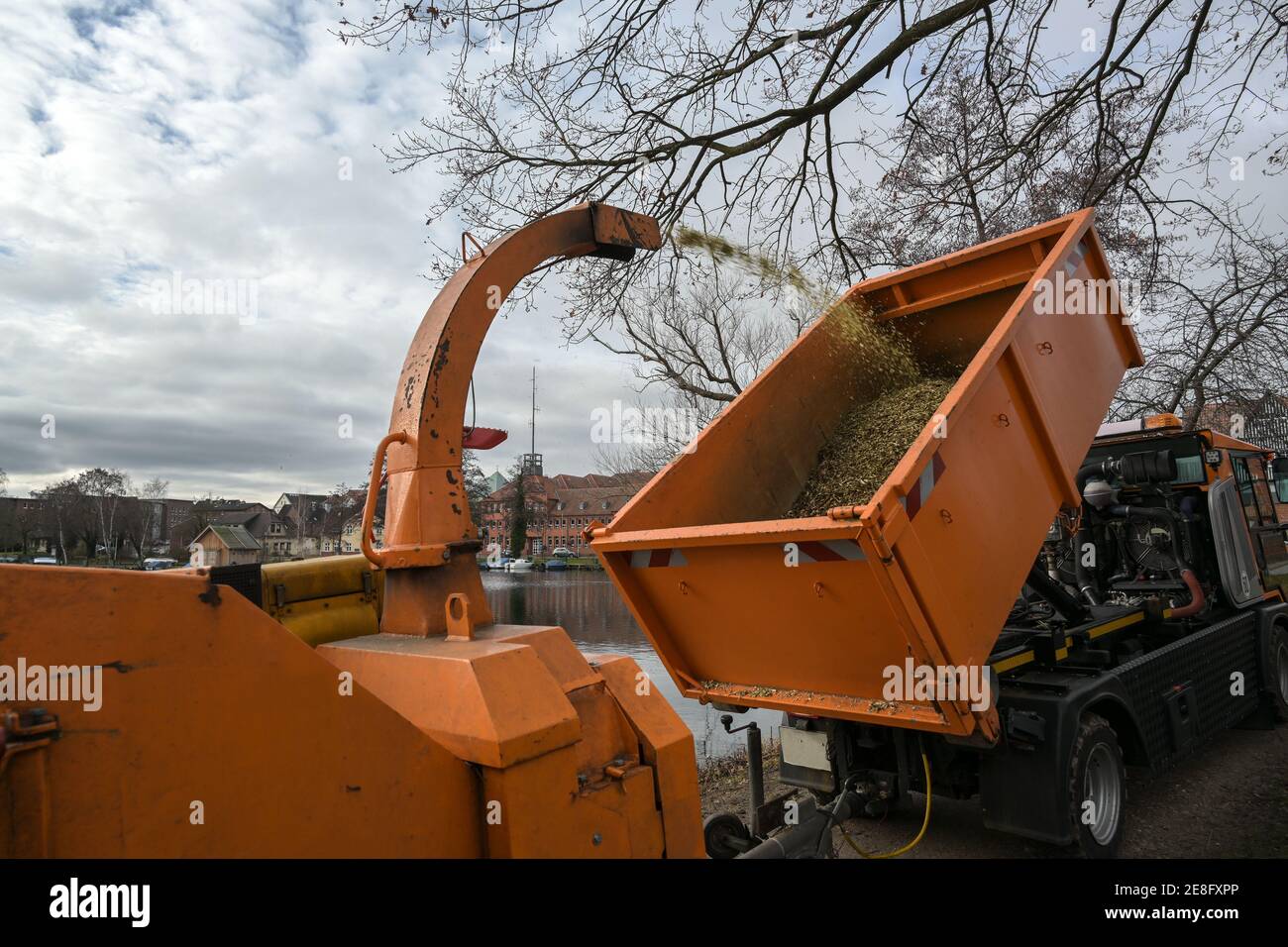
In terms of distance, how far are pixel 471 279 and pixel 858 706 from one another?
2.51 m

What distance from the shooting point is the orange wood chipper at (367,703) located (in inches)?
63.6

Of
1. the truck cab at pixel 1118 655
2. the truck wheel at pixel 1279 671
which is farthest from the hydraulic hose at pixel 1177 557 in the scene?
the truck wheel at pixel 1279 671

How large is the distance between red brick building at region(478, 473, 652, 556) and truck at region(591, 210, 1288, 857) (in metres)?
45.7

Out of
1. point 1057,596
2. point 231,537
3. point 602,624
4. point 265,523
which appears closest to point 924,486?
point 1057,596

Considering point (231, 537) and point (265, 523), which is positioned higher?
point (265, 523)

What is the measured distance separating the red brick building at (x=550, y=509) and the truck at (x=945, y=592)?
45.7 metres

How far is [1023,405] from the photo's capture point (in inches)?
156

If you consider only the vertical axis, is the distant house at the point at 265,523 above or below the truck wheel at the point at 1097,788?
above

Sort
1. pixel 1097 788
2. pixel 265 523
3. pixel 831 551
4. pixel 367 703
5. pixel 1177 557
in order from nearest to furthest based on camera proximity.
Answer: pixel 367 703
pixel 831 551
pixel 1097 788
pixel 1177 557
pixel 265 523

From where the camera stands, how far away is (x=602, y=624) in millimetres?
21297

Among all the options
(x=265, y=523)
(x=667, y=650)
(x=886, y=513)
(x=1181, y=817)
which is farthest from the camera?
(x=265, y=523)

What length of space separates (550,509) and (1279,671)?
61.5 meters

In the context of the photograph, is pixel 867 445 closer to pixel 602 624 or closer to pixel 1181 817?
pixel 1181 817

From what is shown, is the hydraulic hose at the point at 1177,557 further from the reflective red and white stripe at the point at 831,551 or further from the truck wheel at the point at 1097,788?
the reflective red and white stripe at the point at 831,551
